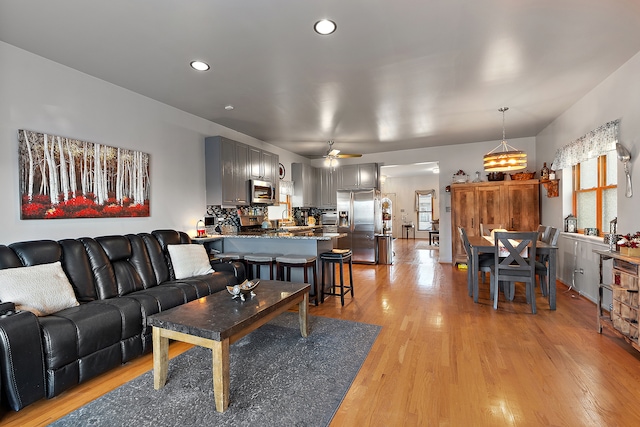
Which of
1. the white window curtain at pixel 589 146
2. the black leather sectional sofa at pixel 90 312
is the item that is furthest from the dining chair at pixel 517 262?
the black leather sectional sofa at pixel 90 312

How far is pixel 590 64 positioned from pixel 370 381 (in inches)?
150

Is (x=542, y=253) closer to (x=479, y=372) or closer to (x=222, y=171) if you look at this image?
(x=479, y=372)

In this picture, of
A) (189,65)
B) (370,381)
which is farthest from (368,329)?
(189,65)

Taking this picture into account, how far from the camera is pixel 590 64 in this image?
10.1 feet

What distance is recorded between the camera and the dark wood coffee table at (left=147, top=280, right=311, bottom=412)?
1843 mm

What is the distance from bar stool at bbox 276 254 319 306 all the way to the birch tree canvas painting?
185cm

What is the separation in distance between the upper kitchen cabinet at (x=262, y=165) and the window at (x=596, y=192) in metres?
5.07

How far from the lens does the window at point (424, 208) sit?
12.0 metres

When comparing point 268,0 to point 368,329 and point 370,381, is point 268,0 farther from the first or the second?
point 368,329

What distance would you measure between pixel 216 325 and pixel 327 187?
6066mm

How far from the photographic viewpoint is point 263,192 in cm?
561

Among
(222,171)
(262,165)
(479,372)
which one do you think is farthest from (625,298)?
(262,165)

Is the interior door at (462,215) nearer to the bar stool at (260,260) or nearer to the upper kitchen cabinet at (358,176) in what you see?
the upper kitchen cabinet at (358,176)

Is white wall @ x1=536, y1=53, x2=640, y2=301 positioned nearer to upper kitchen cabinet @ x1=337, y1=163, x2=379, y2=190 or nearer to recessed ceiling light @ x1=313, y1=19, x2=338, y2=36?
recessed ceiling light @ x1=313, y1=19, x2=338, y2=36
